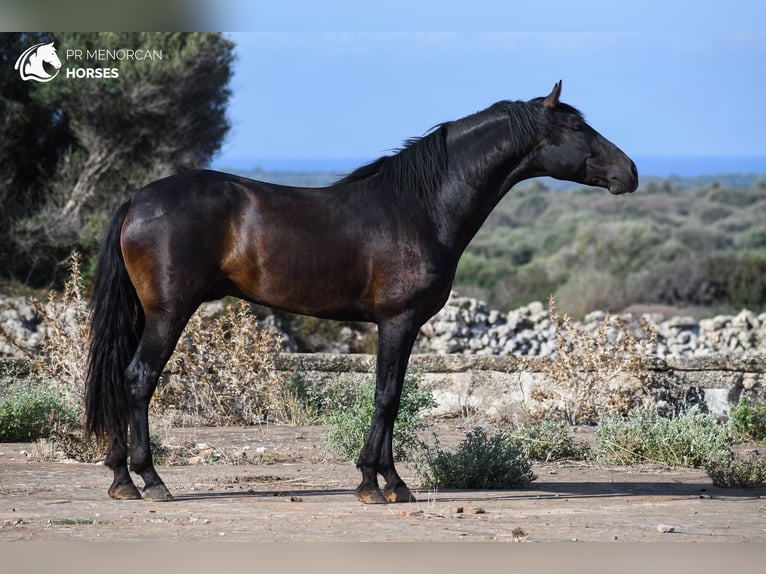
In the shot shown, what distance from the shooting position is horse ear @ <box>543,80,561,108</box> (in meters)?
7.34

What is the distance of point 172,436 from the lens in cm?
984

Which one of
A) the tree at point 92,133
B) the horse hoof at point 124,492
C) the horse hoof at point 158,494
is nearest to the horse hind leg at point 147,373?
the horse hoof at point 158,494

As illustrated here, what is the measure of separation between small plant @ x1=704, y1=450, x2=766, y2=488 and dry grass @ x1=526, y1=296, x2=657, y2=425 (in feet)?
8.97

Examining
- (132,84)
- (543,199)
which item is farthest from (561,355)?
(543,199)

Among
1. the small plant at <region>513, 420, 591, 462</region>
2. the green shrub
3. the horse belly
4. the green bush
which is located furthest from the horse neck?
the green bush

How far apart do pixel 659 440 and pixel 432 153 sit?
3301mm

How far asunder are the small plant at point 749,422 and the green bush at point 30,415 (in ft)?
19.8

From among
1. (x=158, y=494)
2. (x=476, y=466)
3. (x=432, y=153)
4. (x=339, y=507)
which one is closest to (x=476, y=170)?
(x=432, y=153)

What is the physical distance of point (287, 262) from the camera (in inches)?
277

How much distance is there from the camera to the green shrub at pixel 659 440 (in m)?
8.98

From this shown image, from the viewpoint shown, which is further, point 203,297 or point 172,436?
point 172,436

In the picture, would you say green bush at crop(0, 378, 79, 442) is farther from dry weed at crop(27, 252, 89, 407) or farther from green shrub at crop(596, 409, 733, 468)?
green shrub at crop(596, 409, 733, 468)
